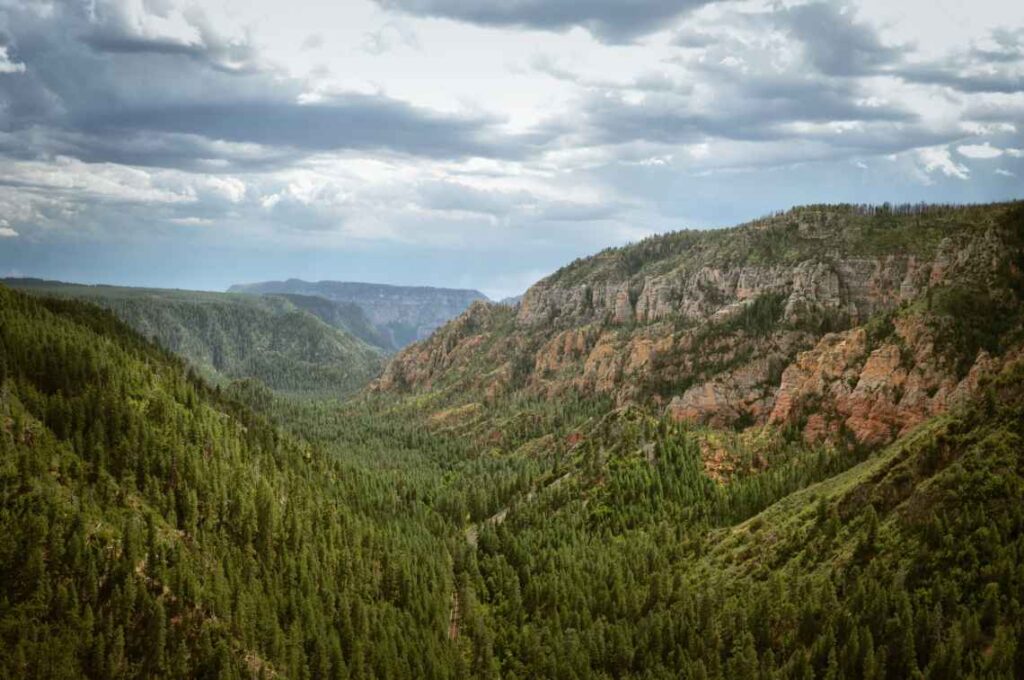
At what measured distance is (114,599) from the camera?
147 meters

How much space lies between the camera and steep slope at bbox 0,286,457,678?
142m

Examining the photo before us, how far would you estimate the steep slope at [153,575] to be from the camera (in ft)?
465

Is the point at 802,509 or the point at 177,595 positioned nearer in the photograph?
the point at 177,595

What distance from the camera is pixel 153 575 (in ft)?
513

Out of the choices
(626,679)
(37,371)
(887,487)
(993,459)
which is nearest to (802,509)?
(887,487)

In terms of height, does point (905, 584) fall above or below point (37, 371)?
below

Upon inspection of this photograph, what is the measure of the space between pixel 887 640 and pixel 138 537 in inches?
5405

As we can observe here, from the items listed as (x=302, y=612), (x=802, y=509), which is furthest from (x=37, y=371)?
(x=802, y=509)

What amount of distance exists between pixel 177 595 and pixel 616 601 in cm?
9123

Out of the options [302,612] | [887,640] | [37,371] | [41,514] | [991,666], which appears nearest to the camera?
[991,666]

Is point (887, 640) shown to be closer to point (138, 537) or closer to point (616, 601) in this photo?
point (616, 601)

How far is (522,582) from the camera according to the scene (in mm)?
199500

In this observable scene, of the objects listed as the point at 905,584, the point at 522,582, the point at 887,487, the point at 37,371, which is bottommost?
the point at 522,582

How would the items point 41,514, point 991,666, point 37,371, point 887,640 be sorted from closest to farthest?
1. point 991,666
2. point 887,640
3. point 41,514
4. point 37,371
